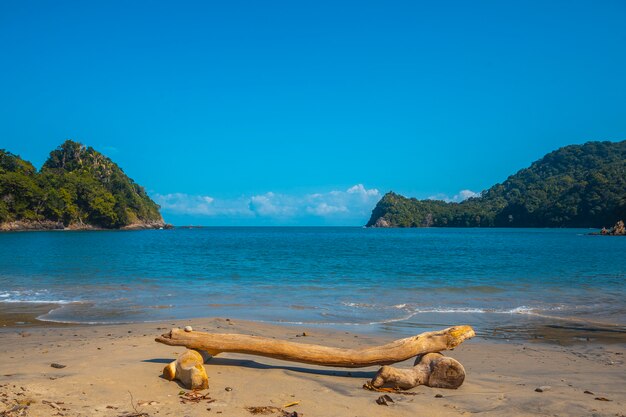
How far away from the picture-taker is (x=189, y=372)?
6.64m

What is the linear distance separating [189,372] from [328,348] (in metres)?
2.18

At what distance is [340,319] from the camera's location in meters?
14.2

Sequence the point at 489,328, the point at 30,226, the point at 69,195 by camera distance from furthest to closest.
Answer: the point at 69,195, the point at 30,226, the point at 489,328

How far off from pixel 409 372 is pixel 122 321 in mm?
9505

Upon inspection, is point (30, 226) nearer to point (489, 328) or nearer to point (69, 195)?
point (69, 195)

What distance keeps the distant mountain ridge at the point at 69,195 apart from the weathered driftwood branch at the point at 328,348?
4838 inches

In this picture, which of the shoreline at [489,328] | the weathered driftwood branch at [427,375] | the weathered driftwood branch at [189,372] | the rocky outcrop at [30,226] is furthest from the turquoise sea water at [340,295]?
the rocky outcrop at [30,226]

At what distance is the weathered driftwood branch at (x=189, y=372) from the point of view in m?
6.58

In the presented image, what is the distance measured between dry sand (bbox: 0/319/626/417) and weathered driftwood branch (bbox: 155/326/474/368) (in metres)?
0.29

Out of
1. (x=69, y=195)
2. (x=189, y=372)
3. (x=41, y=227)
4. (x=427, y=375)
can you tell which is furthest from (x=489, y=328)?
(x=69, y=195)

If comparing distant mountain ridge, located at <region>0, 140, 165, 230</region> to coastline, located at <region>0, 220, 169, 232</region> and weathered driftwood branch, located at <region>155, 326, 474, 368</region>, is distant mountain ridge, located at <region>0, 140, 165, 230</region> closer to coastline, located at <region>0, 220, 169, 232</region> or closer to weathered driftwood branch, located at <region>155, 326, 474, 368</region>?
coastline, located at <region>0, 220, 169, 232</region>

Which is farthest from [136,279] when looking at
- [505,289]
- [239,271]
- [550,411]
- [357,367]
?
[550,411]

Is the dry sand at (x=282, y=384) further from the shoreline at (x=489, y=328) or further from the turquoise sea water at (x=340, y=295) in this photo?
the turquoise sea water at (x=340, y=295)

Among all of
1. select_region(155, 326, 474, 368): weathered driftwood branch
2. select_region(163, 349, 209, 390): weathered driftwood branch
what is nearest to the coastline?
select_region(155, 326, 474, 368): weathered driftwood branch
